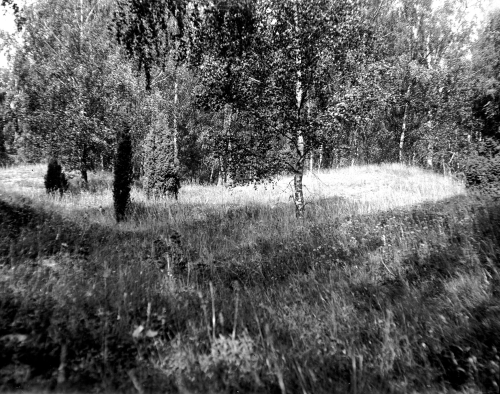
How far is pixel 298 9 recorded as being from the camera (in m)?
7.50

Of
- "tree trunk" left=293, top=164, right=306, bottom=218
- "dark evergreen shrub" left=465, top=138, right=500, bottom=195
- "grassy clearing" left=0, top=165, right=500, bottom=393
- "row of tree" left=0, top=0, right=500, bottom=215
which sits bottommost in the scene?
"grassy clearing" left=0, top=165, right=500, bottom=393

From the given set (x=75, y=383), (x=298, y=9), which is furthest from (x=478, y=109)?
(x=75, y=383)

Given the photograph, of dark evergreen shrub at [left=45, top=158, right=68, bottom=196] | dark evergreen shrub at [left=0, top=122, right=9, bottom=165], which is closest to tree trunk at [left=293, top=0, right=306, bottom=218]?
dark evergreen shrub at [left=45, top=158, right=68, bottom=196]

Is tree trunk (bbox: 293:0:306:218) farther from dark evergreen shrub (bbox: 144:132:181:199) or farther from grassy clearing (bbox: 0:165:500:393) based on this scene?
dark evergreen shrub (bbox: 144:132:181:199)

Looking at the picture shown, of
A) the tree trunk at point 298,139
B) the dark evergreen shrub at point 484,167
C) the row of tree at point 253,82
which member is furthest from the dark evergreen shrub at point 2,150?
the dark evergreen shrub at point 484,167

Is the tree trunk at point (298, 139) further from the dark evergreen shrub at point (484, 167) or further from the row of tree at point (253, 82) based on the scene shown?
the dark evergreen shrub at point (484, 167)

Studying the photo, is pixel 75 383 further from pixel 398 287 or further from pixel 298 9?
pixel 298 9

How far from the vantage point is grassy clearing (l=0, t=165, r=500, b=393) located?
84.2 inches

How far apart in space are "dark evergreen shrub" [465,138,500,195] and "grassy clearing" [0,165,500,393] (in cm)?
348

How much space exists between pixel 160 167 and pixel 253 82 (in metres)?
7.02

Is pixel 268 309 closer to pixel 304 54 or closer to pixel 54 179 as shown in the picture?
pixel 304 54

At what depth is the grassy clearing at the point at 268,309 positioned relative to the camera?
2139mm

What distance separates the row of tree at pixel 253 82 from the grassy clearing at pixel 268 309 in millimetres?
2901

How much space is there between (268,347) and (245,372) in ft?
1.19
